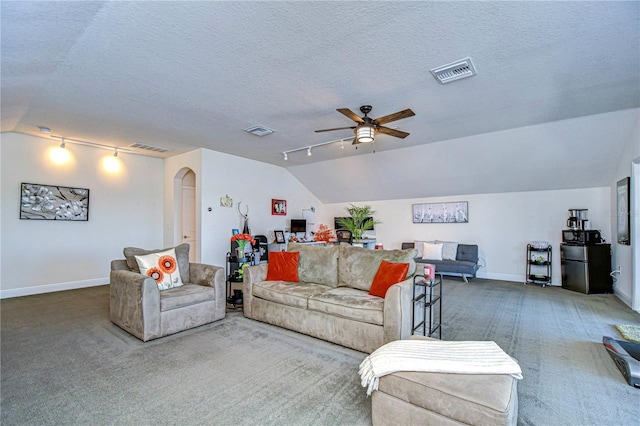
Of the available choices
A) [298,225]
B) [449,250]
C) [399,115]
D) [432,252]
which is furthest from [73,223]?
[449,250]

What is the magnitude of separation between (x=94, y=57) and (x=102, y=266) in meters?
4.74

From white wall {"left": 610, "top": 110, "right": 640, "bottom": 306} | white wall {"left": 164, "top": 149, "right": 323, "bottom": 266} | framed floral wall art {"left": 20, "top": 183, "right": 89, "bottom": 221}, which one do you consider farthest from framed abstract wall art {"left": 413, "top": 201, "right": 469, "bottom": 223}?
framed floral wall art {"left": 20, "top": 183, "right": 89, "bottom": 221}

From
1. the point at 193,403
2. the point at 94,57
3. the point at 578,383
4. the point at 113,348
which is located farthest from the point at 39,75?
the point at 578,383

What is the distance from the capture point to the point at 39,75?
2932 mm

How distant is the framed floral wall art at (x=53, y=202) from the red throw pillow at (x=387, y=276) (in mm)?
5759

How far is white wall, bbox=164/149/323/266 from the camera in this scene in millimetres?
5941

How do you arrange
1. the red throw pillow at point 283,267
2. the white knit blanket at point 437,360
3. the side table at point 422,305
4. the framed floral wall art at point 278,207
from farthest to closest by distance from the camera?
1. the framed floral wall art at point 278,207
2. the red throw pillow at point 283,267
3. the side table at point 422,305
4. the white knit blanket at point 437,360

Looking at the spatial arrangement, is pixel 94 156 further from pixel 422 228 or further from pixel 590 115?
pixel 590 115

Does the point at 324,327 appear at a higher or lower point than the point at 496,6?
lower

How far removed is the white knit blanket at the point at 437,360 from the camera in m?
1.69

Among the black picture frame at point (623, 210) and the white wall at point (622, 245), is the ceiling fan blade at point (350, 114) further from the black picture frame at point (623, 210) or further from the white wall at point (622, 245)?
the black picture frame at point (623, 210)

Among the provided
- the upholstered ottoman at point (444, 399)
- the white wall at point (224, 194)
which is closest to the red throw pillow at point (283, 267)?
the upholstered ottoman at point (444, 399)

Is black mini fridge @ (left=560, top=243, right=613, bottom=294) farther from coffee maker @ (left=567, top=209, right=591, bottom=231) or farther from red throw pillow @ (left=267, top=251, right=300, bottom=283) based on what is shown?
red throw pillow @ (left=267, top=251, right=300, bottom=283)

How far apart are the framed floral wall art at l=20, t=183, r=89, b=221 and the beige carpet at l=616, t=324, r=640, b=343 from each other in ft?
27.5
